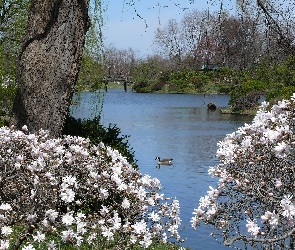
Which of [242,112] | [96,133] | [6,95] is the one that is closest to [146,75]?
[242,112]

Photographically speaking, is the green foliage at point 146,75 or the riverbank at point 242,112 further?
the green foliage at point 146,75

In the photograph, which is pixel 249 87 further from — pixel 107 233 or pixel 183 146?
pixel 107 233

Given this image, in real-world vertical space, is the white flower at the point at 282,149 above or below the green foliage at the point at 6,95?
above

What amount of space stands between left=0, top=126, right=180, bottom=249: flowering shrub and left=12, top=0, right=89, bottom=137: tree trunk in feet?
4.81

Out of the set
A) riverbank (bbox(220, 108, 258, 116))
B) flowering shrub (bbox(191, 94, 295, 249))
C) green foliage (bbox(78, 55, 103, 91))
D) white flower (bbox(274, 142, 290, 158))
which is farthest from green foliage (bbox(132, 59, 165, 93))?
white flower (bbox(274, 142, 290, 158))

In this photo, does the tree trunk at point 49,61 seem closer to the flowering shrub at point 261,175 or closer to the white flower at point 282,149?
the flowering shrub at point 261,175

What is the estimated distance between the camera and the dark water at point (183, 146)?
11529 millimetres

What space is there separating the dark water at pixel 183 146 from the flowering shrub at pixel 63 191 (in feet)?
7.70

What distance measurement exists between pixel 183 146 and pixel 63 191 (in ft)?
58.8

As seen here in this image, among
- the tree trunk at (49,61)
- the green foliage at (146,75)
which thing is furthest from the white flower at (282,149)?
the green foliage at (146,75)

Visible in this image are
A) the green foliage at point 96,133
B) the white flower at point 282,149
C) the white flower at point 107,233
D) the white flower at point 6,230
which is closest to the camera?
the white flower at point 282,149

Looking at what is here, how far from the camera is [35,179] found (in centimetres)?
461

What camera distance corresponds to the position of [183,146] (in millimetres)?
22391

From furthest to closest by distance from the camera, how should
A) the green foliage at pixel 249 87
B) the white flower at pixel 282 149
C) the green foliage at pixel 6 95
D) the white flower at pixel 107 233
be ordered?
1. the green foliage at pixel 249 87
2. the green foliage at pixel 6 95
3. the white flower at pixel 107 233
4. the white flower at pixel 282 149
